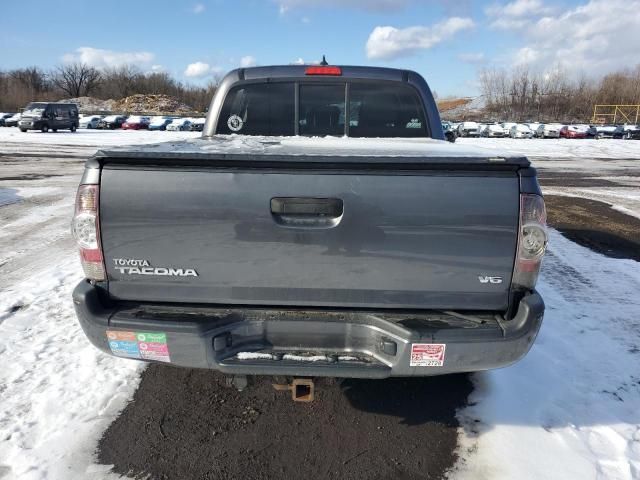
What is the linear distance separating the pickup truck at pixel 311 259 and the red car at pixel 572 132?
156ft

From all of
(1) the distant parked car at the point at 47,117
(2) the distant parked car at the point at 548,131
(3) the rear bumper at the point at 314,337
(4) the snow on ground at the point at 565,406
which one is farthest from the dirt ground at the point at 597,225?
(2) the distant parked car at the point at 548,131

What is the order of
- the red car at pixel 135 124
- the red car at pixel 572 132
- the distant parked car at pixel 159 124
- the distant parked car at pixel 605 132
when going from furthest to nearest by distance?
1. the red car at pixel 135 124
2. the distant parked car at pixel 159 124
3. the distant parked car at pixel 605 132
4. the red car at pixel 572 132

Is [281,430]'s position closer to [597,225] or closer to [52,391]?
[52,391]

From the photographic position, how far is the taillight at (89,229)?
2.28 m

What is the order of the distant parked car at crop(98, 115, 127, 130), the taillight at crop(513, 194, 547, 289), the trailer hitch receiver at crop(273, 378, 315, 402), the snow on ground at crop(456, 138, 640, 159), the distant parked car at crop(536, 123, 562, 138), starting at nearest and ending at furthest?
the taillight at crop(513, 194, 547, 289), the trailer hitch receiver at crop(273, 378, 315, 402), the snow on ground at crop(456, 138, 640, 159), the distant parked car at crop(536, 123, 562, 138), the distant parked car at crop(98, 115, 127, 130)

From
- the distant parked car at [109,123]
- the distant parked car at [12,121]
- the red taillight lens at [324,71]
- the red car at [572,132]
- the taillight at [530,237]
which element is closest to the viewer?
the taillight at [530,237]

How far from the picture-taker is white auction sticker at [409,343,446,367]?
226cm

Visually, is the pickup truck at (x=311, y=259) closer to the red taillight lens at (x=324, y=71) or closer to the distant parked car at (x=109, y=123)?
the red taillight lens at (x=324, y=71)

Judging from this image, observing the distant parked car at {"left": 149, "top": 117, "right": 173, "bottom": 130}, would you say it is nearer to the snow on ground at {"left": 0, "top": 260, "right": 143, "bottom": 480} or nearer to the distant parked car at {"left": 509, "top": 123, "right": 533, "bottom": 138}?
the distant parked car at {"left": 509, "top": 123, "right": 533, "bottom": 138}

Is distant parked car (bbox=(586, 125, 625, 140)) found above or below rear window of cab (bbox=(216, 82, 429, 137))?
below

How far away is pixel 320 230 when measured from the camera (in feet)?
7.46

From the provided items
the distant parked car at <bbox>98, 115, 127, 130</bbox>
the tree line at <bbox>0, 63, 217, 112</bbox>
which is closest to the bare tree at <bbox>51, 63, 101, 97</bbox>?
the tree line at <bbox>0, 63, 217, 112</bbox>

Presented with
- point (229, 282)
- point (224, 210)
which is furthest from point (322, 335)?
point (224, 210)

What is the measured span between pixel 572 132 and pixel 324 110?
4622 cm
